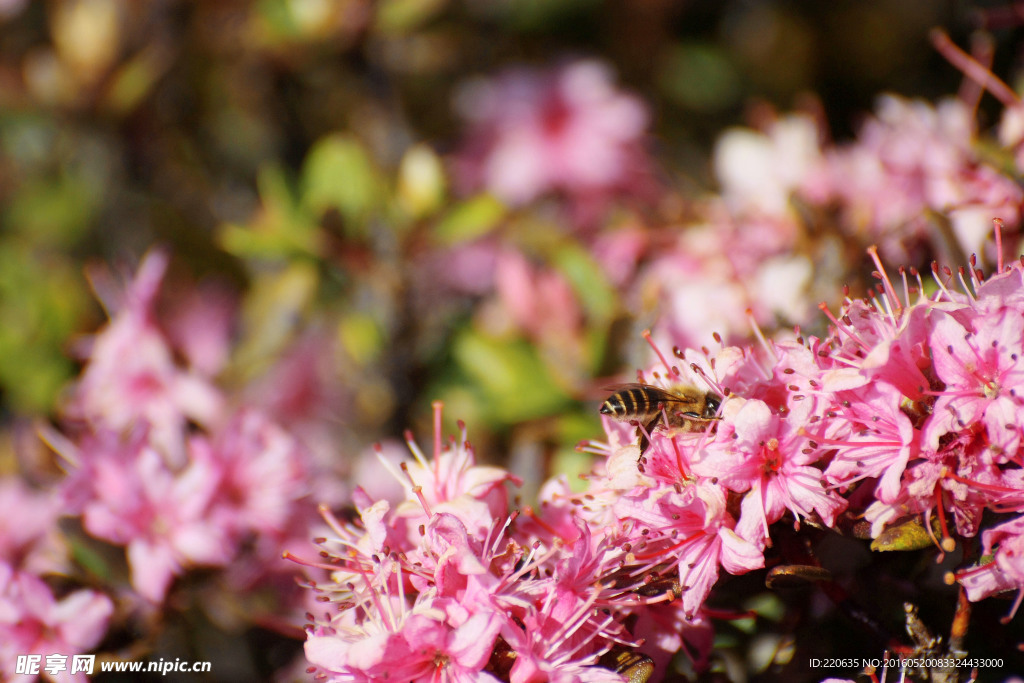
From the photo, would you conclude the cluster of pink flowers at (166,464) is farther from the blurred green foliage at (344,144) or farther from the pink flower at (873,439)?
the pink flower at (873,439)

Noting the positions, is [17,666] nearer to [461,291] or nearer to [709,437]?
[709,437]

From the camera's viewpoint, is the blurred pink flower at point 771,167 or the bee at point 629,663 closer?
the bee at point 629,663

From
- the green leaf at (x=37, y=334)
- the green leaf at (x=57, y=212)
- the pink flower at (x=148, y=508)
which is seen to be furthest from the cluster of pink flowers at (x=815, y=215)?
the green leaf at (x=57, y=212)

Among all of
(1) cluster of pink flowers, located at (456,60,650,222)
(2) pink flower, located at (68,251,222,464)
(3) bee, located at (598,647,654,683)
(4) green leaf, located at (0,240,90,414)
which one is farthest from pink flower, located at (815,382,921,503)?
(4) green leaf, located at (0,240,90,414)

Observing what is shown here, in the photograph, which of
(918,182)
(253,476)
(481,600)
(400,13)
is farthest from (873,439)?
(400,13)

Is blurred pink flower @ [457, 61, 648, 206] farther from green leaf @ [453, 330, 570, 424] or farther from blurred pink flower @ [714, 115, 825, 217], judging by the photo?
green leaf @ [453, 330, 570, 424]

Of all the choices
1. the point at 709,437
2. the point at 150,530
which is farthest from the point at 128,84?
the point at 709,437
